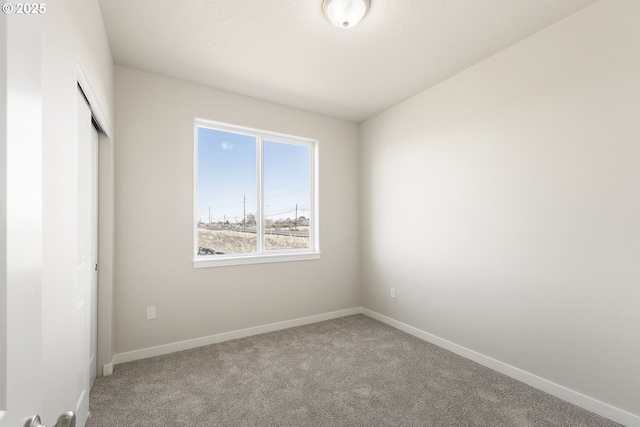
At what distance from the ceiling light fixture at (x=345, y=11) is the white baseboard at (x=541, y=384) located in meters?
2.85

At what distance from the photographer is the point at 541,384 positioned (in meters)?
2.20

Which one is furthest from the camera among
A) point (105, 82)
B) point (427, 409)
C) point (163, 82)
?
point (163, 82)

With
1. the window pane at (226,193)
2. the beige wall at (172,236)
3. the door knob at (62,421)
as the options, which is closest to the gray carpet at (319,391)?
the beige wall at (172,236)

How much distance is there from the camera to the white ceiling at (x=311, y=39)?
6.56 ft

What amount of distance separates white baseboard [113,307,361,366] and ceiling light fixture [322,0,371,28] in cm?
295

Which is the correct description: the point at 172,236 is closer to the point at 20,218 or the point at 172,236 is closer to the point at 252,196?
the point at 252,196

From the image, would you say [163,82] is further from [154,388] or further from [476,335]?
[476,335]

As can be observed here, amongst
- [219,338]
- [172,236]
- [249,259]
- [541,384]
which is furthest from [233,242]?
[541,384]

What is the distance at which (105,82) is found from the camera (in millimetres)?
2191

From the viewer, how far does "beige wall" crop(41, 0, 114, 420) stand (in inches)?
41.9

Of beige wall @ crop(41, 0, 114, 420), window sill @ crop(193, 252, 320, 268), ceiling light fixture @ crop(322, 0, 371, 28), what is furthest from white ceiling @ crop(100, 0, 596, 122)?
window sill @ crop(193, 252, 320, 268)

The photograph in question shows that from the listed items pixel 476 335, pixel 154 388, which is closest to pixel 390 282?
pixel 476 335

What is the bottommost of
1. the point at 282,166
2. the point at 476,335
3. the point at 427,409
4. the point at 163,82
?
the point at 427,409

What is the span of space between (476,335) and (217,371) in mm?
2245
